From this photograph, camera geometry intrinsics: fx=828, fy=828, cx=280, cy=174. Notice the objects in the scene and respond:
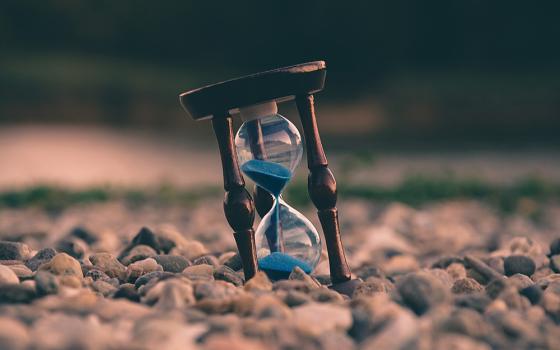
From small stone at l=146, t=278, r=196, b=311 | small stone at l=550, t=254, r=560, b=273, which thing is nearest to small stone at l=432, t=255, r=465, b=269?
small stone at l=550, t=254, r=560, b=273

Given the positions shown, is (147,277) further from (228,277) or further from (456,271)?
(456,271)

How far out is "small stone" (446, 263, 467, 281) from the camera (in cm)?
305

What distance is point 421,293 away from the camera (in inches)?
86.6

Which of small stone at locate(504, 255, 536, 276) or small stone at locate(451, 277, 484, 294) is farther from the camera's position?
small stone at locate(504, 255, 536, 276)

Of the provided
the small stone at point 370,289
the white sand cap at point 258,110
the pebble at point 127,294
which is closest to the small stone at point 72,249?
the pebble at point 127,294

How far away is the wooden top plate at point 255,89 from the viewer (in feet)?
8.26

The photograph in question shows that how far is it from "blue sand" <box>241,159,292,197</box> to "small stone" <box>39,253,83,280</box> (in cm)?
61

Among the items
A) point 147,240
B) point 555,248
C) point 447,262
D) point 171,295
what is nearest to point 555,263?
point 555,248

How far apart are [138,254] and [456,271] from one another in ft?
3.85

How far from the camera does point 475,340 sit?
1.90m

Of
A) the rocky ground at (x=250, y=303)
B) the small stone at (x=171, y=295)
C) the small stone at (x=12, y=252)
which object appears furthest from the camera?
the small stone at (x=12, y=252)

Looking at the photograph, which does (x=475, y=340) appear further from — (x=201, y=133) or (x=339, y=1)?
(x=339, y=1)

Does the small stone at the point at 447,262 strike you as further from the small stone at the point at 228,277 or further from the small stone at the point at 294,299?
the small stone at the point at 294,299

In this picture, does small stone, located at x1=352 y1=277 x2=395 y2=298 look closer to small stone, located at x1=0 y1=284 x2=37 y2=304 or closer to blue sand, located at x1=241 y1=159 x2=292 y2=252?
blue sand, located at x1=241 y1=159 x2=292 y2=252
